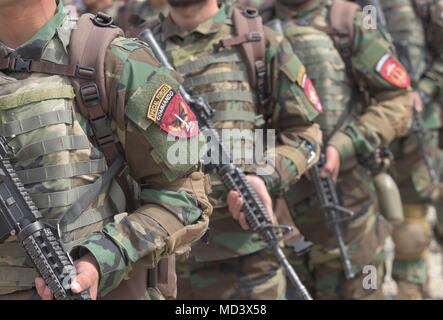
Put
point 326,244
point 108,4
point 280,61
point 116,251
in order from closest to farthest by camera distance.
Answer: point 116,251 < point 280,61 < point 326,244 < point 108,4

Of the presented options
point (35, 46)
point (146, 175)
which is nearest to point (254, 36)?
point (146, 175)

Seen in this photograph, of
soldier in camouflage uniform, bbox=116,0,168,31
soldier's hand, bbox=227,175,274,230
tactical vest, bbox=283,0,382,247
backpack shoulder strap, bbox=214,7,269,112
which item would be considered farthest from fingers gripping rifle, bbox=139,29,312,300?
soldier in camouflage uniform, bbox=116,0,168,31

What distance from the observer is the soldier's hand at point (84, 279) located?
7.89ft

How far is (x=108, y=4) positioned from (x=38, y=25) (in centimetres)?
365

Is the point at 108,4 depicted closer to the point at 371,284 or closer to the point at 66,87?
the point at 371,284

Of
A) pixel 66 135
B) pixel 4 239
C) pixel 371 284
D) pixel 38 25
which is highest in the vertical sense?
pixel 38 25

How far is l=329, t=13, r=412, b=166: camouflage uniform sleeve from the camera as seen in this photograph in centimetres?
469

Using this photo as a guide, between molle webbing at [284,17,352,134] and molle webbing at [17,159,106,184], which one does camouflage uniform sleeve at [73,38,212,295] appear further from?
molle webbing at [284,17,352,134]

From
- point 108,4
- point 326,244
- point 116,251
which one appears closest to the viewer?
point 116,251

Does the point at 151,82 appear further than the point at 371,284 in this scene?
No

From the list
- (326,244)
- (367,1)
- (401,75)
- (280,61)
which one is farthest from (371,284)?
(367,1)

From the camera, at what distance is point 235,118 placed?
389 cm

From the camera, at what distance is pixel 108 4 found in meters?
6.23

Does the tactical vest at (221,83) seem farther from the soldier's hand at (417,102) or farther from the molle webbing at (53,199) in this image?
the soldier's hand at (417,102)
